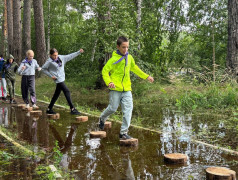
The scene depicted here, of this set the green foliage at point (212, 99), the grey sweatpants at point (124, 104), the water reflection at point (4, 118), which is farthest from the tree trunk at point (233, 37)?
the water reflection at point (4, 118)

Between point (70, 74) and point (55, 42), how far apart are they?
963cm

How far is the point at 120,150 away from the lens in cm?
457

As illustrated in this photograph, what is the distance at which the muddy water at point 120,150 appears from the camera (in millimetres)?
3568

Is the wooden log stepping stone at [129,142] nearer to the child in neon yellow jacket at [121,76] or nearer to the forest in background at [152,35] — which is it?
the child in neon yellow jacket at [121,76]

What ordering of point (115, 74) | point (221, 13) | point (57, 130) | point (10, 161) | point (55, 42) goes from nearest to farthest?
point (10, 161) → point (115, 74) → point (57, 130) → point (221, 13) → point (55, 42)

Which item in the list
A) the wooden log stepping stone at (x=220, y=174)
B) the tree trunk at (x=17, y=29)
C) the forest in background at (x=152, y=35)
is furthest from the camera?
the tree trunk at (x=17, y=29)

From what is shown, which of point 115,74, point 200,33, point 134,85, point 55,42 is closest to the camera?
point 115,74

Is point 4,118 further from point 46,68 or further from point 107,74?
point 107,74

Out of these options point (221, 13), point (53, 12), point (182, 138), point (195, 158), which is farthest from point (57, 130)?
point (53, 12)

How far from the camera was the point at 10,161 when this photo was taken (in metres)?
3.93

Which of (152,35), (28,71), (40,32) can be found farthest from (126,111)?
(40,32)

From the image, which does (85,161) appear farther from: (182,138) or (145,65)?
(145,65)

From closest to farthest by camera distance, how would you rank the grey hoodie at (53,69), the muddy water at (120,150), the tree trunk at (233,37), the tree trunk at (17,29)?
1. the muddy water at (120,150)
2. the grey hoodie at (53,69)
3. the tree trunk at (233,37)
4. the tree trunk at (17,29)

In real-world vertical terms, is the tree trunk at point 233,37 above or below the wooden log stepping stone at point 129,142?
above
